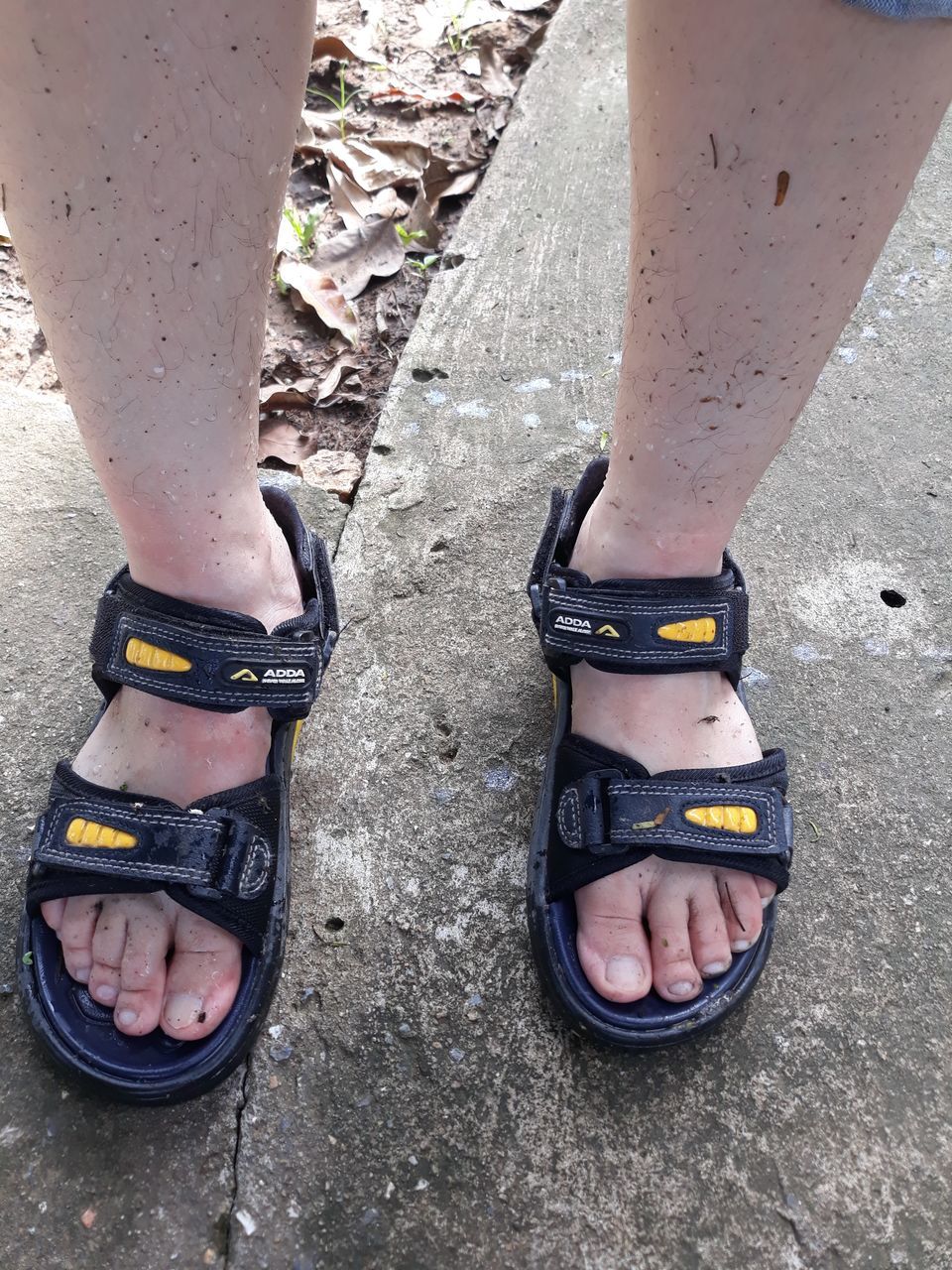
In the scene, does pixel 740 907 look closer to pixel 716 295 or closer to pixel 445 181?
pixel 716 295

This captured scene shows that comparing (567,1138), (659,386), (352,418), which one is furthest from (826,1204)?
(352,418)

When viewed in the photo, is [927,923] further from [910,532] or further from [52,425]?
[52,425]

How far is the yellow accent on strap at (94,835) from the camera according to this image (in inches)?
34.6

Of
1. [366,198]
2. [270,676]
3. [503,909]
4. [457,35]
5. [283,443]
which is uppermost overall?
[457,35]

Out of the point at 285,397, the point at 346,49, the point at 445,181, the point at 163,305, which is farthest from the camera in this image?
the point at 346,49

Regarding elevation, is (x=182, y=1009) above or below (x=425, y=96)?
below

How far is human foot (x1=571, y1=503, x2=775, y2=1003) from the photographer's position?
2.99 ft

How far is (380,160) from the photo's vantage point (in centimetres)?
194

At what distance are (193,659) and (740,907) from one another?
628 mm

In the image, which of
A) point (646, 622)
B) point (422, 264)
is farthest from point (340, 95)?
point (646, 622)

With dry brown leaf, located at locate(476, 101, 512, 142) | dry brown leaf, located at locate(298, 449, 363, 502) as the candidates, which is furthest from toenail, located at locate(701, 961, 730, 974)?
dry brown leaf, located at locate(476, 101, 512, 142)

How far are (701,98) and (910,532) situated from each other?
2.81 feet

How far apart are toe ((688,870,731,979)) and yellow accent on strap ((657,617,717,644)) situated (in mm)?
251

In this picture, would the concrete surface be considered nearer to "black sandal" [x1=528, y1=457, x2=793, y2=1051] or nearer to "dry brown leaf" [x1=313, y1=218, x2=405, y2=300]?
"black sandal" [x1=528, y1=457, x2=793, y2=1051]
